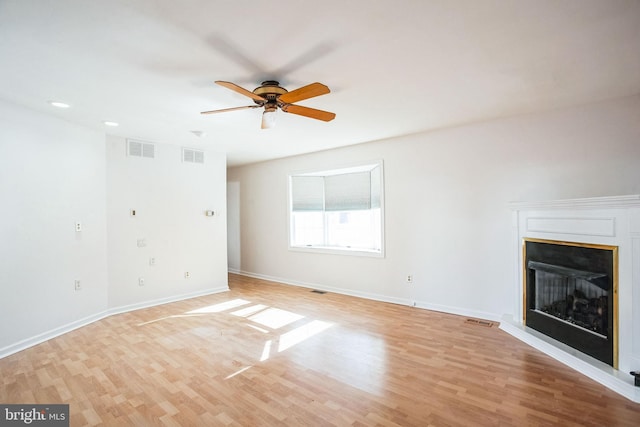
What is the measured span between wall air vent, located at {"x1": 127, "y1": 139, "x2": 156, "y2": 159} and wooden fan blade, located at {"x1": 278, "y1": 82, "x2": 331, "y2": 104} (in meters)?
3.14

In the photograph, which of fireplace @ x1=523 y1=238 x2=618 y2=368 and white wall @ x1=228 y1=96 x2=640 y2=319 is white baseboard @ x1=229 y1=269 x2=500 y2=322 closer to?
white wall @ x1=228 y1=96 x2=640 y2=319

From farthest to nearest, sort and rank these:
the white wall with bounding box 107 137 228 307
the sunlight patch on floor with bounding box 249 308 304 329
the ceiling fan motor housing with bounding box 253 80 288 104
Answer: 1. the white wall with bounding box 107 137 228 307
2. the sunlight patch on floor with bounding box 249 308 304 329
3. the ceiling fan motor housing with bounding box 253 80 288 104

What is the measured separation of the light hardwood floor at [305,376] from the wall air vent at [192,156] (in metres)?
2.58

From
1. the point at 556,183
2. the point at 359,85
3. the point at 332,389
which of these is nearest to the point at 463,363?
the point at 332,389

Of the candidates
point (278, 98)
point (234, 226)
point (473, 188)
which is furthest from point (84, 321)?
point (473, 188)

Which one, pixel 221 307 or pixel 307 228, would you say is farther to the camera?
pixel 307 228

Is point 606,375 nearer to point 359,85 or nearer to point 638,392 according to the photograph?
point 638,392

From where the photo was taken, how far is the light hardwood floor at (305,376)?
207cm

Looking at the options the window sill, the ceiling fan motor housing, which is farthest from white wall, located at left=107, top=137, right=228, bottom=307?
the ceiling fan motor housing

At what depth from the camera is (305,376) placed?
8.46ft

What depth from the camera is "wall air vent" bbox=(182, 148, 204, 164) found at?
5.07 meters

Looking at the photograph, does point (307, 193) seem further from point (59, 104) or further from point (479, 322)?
point (59, 104)

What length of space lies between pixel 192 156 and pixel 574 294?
17.8 feet

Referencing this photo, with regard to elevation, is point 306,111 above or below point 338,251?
above
